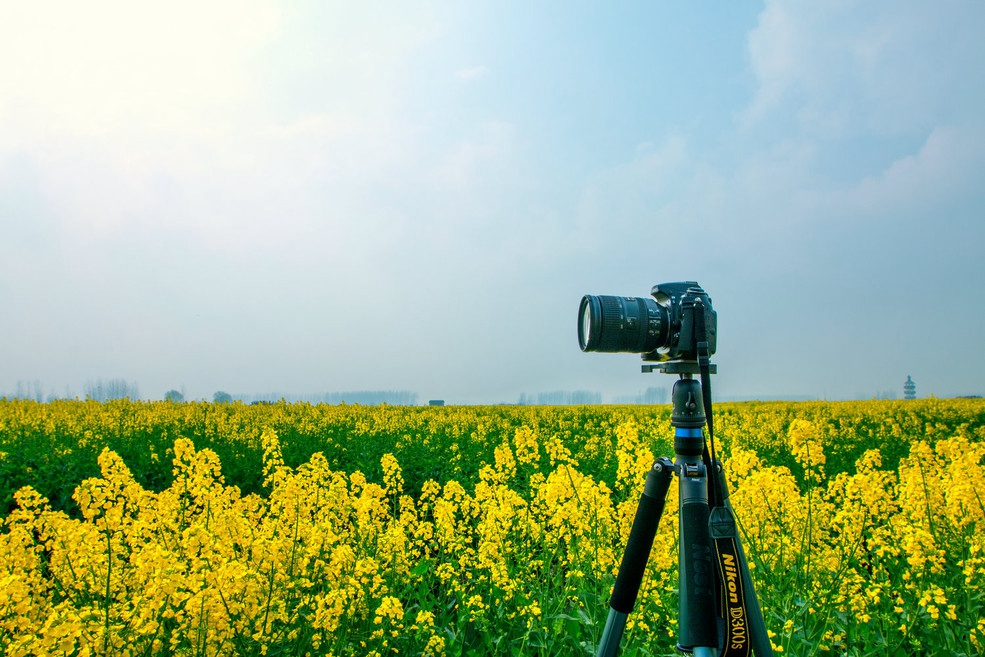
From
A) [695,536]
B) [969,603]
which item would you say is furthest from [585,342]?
[969,603]

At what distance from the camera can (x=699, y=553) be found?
1.96 meters

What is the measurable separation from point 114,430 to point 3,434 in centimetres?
158

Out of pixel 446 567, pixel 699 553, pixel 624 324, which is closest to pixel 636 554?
pixel 699 553

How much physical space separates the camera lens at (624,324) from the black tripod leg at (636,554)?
0.45m

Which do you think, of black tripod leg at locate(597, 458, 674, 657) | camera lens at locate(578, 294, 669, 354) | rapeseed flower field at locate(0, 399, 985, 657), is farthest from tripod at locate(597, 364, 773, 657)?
rapeseed flower field at locate(0, 399, 985, 657)

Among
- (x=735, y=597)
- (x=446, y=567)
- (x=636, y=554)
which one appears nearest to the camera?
(x=735, y=597)

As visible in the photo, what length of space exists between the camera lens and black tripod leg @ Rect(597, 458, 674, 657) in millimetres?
448

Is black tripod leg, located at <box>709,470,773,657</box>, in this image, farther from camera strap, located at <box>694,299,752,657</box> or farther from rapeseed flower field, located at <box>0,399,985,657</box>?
rapeseed flower field, located at <box>0,399,985,657</box>

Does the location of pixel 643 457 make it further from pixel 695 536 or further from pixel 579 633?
pixel 695 536

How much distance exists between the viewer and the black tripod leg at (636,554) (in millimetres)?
2105

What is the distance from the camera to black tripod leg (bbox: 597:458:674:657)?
6.91ft

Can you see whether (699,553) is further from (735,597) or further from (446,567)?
(446,567)

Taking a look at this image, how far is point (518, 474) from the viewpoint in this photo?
6.82m

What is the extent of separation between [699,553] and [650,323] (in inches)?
31.2
